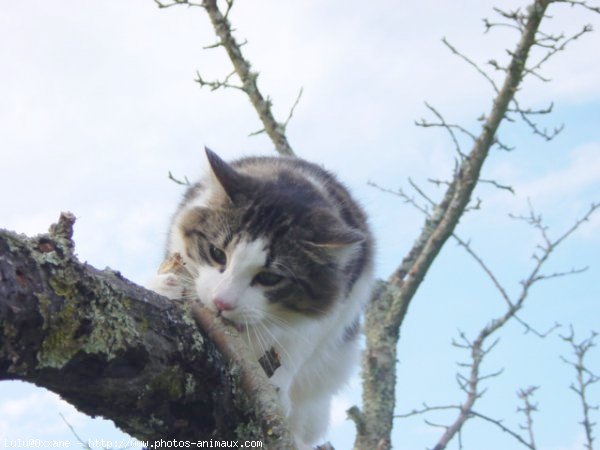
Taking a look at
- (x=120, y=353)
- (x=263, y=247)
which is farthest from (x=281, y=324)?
(x=120, y=353)

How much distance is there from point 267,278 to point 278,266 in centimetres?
7

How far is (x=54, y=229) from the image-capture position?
6.19ft

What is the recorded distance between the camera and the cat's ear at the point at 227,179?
11.3 ft

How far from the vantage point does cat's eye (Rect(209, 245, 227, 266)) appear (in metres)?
3.31

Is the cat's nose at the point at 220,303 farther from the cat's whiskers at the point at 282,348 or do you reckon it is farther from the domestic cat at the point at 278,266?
the cat's whiskers at the point at 282,348

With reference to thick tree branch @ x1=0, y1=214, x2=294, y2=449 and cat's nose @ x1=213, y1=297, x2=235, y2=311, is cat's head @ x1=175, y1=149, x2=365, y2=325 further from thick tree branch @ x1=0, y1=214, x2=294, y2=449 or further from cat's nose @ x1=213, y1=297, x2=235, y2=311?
thick tree branch @ x1=0, y1=214, x2=294, y2=449

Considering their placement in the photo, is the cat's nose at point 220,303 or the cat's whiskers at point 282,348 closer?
the cat's nose at point 220,303

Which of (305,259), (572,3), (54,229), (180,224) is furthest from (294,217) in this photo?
(572,3)

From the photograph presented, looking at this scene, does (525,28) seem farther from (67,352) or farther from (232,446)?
(67,352)

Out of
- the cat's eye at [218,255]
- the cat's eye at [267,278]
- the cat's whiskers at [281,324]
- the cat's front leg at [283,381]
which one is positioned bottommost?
the cat's front leg at [283,381]

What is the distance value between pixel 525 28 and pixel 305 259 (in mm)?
2190

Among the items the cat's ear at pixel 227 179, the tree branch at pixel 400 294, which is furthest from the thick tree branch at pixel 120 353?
the tree branch at pixel 400 294

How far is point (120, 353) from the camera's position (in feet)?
6.13

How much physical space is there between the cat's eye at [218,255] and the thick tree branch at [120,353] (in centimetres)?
99
